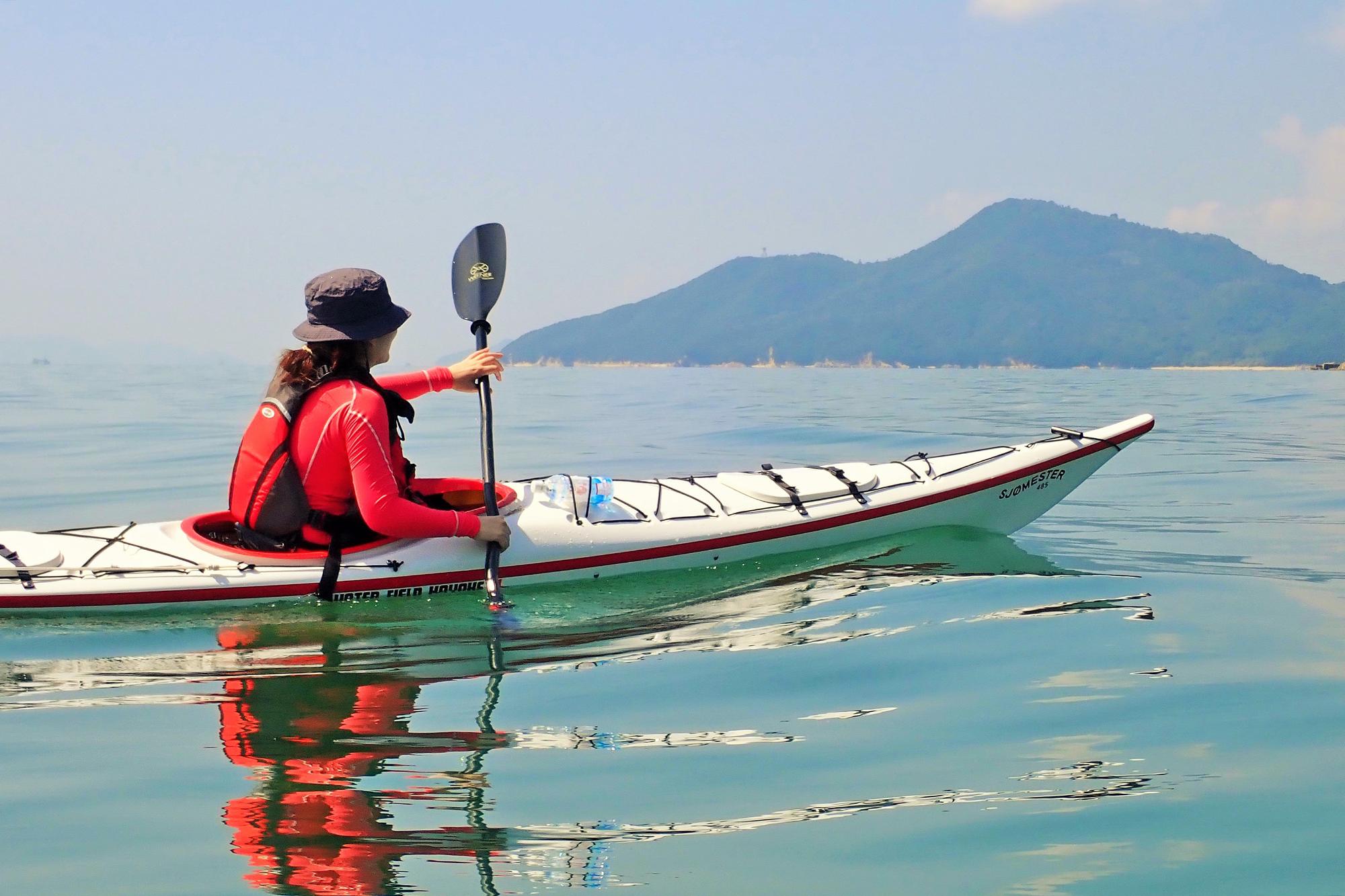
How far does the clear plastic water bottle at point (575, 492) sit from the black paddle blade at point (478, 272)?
1165 millimetres

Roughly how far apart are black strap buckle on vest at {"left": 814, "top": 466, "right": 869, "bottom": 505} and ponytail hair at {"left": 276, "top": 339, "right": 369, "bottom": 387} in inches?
113

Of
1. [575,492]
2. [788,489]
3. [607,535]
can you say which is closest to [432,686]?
[607,535]

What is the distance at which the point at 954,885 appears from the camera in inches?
98.6

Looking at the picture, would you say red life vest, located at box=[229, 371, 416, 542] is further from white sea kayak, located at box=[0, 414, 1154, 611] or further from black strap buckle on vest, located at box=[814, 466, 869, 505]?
black strap buckle on vest, located at box=[814, 466, 869, 505]

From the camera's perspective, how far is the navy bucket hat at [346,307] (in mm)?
4703

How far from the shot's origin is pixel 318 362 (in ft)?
15.9

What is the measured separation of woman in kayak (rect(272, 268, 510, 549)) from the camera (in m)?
4.68

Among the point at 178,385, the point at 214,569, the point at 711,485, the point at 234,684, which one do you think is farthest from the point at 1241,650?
the point at 178,385

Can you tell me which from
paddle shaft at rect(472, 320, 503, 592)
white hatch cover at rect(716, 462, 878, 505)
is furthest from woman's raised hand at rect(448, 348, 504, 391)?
white hatch cover at rect(716, 462, 878, 505)

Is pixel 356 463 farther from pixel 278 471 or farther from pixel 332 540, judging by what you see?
pixel 332 540

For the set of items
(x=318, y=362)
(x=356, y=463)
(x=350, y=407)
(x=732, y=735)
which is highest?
(x=318, y=362)

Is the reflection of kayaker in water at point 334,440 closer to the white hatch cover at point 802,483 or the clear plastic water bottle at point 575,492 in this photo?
the clear plastic water bottle at point 575,492

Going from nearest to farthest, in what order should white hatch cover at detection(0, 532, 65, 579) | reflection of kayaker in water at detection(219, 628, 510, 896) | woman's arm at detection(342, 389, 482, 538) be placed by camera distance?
reflection of kayaker in water at detection(219, 628, 510, 896), woman's arm at detection(342, 389, 482, 538), white hatch cover at detection(0, 532, 65, 579)

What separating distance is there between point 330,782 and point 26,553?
293 cm
